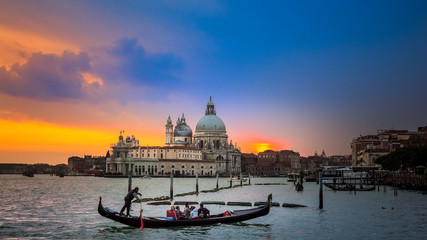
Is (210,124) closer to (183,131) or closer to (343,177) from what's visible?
(183,131)

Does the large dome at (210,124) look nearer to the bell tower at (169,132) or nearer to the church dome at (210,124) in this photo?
the church dome at (210,124)

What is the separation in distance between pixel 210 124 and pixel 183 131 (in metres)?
10.3

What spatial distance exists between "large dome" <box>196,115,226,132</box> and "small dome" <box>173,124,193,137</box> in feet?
13.8

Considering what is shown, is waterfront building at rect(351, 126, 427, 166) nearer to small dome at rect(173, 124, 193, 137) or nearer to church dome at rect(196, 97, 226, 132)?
church dome at rect(196, 97, 226, 132)

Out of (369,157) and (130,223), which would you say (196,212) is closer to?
(130,223)

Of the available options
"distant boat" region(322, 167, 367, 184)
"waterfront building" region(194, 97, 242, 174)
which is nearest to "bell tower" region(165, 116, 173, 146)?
"waterfront building" region(194, 97, 242, 174)

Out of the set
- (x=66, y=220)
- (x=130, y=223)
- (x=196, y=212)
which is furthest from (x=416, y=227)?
(x=66, y=220)

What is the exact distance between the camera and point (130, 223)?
72.6 ft

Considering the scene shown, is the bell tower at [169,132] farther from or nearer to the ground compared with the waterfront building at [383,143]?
farther from the ground

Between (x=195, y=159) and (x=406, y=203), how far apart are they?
13202 cm

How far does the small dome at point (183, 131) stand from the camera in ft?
602

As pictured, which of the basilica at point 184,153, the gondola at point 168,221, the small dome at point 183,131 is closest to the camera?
the gondola at point 168,221

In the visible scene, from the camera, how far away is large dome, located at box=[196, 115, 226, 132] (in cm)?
18162

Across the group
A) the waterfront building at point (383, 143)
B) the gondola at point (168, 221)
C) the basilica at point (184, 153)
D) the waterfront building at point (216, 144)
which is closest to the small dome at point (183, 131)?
the basilica at point (184, 153)
